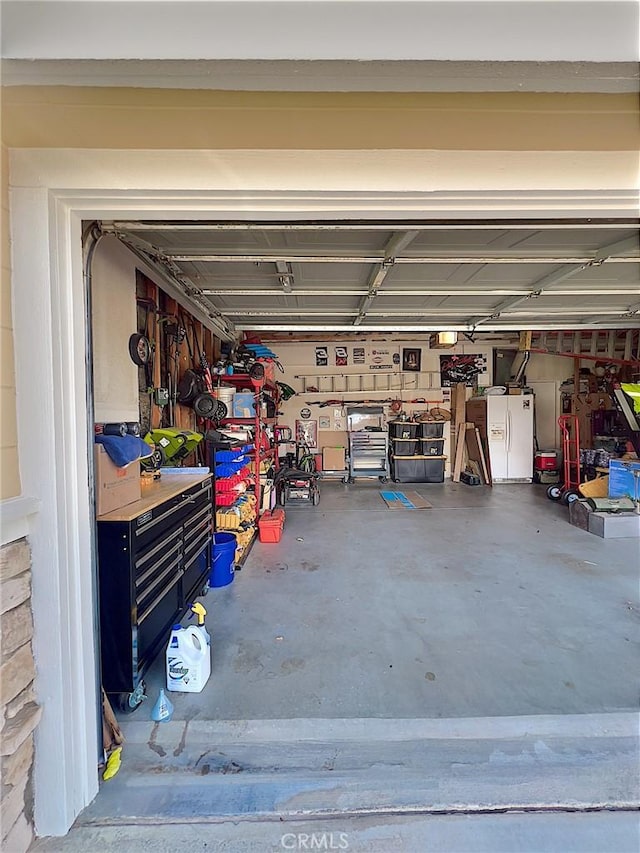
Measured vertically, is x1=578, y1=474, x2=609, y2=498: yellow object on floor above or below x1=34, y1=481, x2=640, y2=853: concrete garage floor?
above

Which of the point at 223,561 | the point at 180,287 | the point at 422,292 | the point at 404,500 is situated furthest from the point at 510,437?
the point at 180,287

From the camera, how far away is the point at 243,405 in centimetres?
417

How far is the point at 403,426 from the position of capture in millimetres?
7652

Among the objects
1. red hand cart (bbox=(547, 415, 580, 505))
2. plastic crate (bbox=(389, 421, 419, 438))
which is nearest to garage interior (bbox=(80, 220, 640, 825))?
red hand cart (bbox=(547, 415, 580, 505))

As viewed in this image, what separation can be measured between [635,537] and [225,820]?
4.92 metres

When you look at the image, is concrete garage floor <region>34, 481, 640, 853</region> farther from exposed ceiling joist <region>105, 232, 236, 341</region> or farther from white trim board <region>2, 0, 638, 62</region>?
exposed ceiling joist <region>105, 232, 236, 341</region>

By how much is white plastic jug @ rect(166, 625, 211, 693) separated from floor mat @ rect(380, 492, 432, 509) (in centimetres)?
419

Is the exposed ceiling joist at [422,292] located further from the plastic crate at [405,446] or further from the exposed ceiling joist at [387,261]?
the plastic crate at [405,446]

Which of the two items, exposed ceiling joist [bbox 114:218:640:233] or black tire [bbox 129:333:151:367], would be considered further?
black tire [bbox 129:333:151:367]

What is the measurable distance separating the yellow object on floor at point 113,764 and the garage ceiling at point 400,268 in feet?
7.53

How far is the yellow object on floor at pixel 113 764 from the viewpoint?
1.48 m

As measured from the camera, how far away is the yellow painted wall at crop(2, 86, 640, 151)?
4.04ft

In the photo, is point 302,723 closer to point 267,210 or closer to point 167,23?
point 267,210

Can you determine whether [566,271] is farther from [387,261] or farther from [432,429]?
[432,429]
